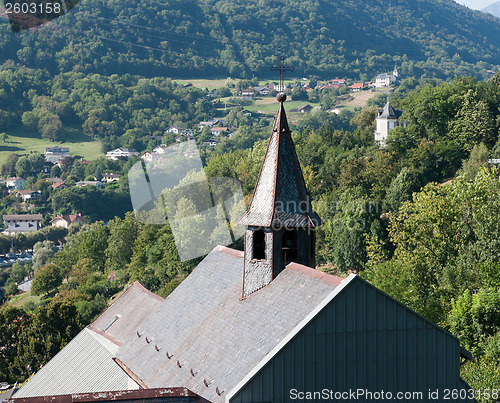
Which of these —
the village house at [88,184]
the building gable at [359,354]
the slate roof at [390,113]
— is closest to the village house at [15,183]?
the village house at [88,184]

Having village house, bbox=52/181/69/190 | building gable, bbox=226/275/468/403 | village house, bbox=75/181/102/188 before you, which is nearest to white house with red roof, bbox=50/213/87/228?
village house, bbox=75/181/102/188

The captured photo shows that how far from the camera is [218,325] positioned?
18.6 metres

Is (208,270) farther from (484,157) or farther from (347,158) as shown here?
(347,158)

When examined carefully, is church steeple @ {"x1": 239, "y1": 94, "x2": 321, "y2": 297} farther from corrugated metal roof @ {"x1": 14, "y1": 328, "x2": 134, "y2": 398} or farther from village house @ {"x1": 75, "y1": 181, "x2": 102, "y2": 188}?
village house @ {"x1": 75, "y1": 181, "x2": 102, "y2": 188}

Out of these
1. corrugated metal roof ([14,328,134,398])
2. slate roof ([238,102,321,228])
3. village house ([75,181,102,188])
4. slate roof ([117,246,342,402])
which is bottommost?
village house ([75,181,102,188])

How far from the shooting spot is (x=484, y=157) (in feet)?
228

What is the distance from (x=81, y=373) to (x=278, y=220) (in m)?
10.5

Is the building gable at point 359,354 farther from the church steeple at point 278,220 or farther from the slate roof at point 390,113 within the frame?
the slate roof at point 390,113

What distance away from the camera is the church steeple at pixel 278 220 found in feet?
62.8

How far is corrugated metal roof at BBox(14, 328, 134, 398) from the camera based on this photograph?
72.2 ft

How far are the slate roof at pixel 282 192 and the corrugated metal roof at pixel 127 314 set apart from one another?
6941 mm

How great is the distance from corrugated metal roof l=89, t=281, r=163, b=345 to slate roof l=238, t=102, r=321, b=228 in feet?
22.8

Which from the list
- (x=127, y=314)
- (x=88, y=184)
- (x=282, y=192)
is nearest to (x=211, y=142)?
(x=88, y=184)

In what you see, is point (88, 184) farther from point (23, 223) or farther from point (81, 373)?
point (81, 373)
